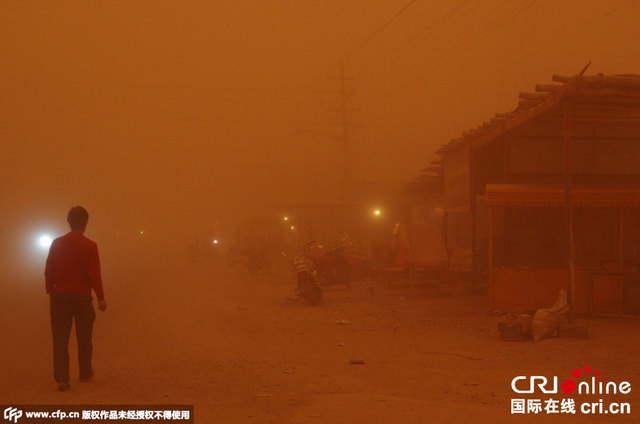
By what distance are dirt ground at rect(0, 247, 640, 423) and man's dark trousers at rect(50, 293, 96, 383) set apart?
0.23 metres

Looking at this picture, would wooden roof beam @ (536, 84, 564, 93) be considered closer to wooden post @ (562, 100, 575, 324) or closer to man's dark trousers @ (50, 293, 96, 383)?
wooden post @ (562, 100, 575, 324)

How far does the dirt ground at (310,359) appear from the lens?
6109 mm

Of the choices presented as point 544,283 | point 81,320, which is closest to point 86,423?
point 81,320

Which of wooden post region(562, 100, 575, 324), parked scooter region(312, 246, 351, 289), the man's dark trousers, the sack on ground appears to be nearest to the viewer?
the man's dark trousers

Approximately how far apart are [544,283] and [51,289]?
31.0 feet

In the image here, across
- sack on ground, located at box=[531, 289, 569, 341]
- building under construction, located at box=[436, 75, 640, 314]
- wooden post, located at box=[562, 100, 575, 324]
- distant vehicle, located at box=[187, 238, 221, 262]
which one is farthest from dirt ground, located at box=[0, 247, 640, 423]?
distant vehicle, located at box=[187, 238, 221, 262]

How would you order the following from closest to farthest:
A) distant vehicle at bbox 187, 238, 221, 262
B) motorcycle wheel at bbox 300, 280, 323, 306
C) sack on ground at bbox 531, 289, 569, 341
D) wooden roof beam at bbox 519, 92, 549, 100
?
sack on ground at bbox 531, 289, 569, 341
wooden roof beam at bbox 519, 92, 549, 100
motorcycle wheel at bbox 300, 280, 323, 306
distant vehicle at bbox 187, 238, 221, 262

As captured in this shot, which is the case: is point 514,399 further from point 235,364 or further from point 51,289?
point 51,289

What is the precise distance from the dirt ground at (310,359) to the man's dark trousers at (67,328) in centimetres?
23

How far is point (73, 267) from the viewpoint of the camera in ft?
22.2

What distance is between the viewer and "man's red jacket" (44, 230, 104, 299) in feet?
22.1

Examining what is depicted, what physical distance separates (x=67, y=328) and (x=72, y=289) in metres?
0.42

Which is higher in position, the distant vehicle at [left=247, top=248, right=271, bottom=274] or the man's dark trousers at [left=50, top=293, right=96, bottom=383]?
the man's dark trousers at [left=50, top=293, right=96, bottom=383]

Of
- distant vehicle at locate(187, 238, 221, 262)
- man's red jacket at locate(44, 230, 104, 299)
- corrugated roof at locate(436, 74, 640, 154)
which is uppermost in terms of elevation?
corrugated roof at locate(436, 74, 640, 154)
